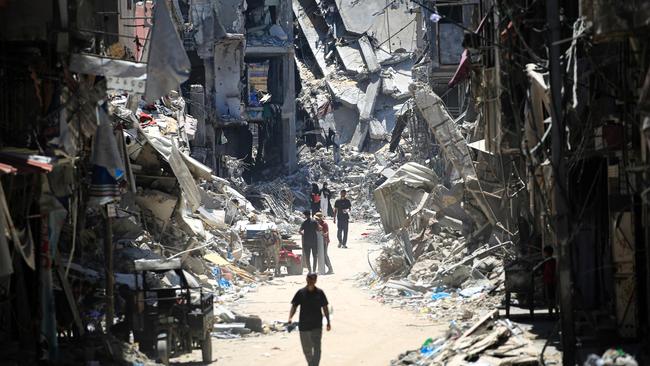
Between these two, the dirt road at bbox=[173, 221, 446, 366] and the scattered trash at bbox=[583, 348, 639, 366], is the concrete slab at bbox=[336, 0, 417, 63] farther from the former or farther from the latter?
the scattered trash at bbox=[583, 348, 639, 366]

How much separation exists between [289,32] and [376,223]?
13.5 meters

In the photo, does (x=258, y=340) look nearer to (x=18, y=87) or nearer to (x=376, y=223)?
(x=18, y=87)

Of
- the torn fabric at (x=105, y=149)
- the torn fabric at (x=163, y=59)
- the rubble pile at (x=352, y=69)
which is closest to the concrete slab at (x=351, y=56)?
the rubble pile at (x=352, y=69)

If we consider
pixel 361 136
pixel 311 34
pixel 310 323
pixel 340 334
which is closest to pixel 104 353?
pixel 310 323

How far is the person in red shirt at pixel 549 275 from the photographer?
15430mm

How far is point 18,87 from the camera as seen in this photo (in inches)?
597

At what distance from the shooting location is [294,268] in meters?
27.6

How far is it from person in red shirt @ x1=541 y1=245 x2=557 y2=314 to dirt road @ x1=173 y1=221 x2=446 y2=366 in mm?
2263

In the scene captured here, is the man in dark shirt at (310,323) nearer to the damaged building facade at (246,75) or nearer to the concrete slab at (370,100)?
the damaged building facade at (246,75)

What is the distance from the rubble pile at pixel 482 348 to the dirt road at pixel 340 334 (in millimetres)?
764

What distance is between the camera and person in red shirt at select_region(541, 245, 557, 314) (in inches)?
607

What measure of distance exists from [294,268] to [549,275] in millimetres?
12682

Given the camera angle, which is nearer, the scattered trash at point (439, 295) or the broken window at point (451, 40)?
the scattered trash at point (439, 295)

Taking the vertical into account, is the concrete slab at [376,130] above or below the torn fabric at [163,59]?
below
